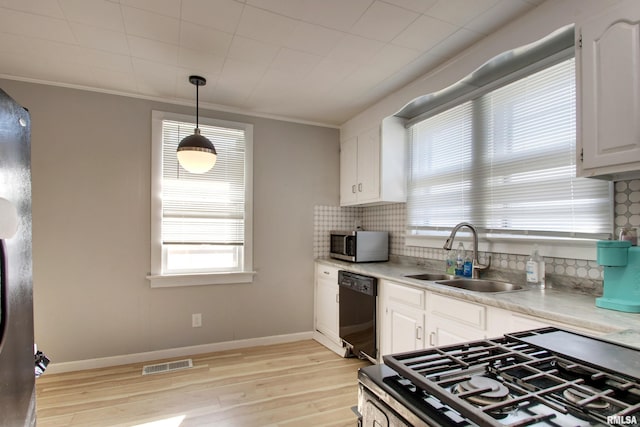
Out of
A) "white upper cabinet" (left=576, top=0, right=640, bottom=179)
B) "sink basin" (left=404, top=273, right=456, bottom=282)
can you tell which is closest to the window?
"sink basin" (left=404, top=273, right=456, bottom=282)

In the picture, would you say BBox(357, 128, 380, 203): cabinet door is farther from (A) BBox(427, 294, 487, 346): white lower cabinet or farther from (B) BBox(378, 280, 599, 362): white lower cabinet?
(A) BBox(427, 294, 487, 346): white lower cabinet

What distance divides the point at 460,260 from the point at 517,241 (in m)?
0.48

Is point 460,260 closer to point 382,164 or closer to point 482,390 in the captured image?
point 382,164

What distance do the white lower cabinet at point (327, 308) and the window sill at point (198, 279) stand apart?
2.47 feet

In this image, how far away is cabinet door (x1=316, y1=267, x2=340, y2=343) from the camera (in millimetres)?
3326

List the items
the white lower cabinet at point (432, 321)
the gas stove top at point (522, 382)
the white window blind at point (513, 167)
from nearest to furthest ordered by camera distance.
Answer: the gas stove top at point (522, 382) → the white lower cabinet at point (432, 321) → the white window blind at point (513, 167)

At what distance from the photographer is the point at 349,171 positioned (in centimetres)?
376

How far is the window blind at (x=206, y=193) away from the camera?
3240 millimetres

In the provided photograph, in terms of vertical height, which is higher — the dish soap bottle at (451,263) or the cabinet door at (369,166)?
the cabinet door at (369,166)

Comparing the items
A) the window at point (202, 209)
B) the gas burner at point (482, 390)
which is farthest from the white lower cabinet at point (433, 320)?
the window at point (202, 209)

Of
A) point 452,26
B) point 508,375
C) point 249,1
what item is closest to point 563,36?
point 452,26

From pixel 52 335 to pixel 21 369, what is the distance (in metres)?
2.62

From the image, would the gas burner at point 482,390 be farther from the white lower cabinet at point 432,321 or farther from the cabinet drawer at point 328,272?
the cabinet drawer at point 328,272

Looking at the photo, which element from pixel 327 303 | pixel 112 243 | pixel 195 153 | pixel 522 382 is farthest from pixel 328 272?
pixel 522 382
